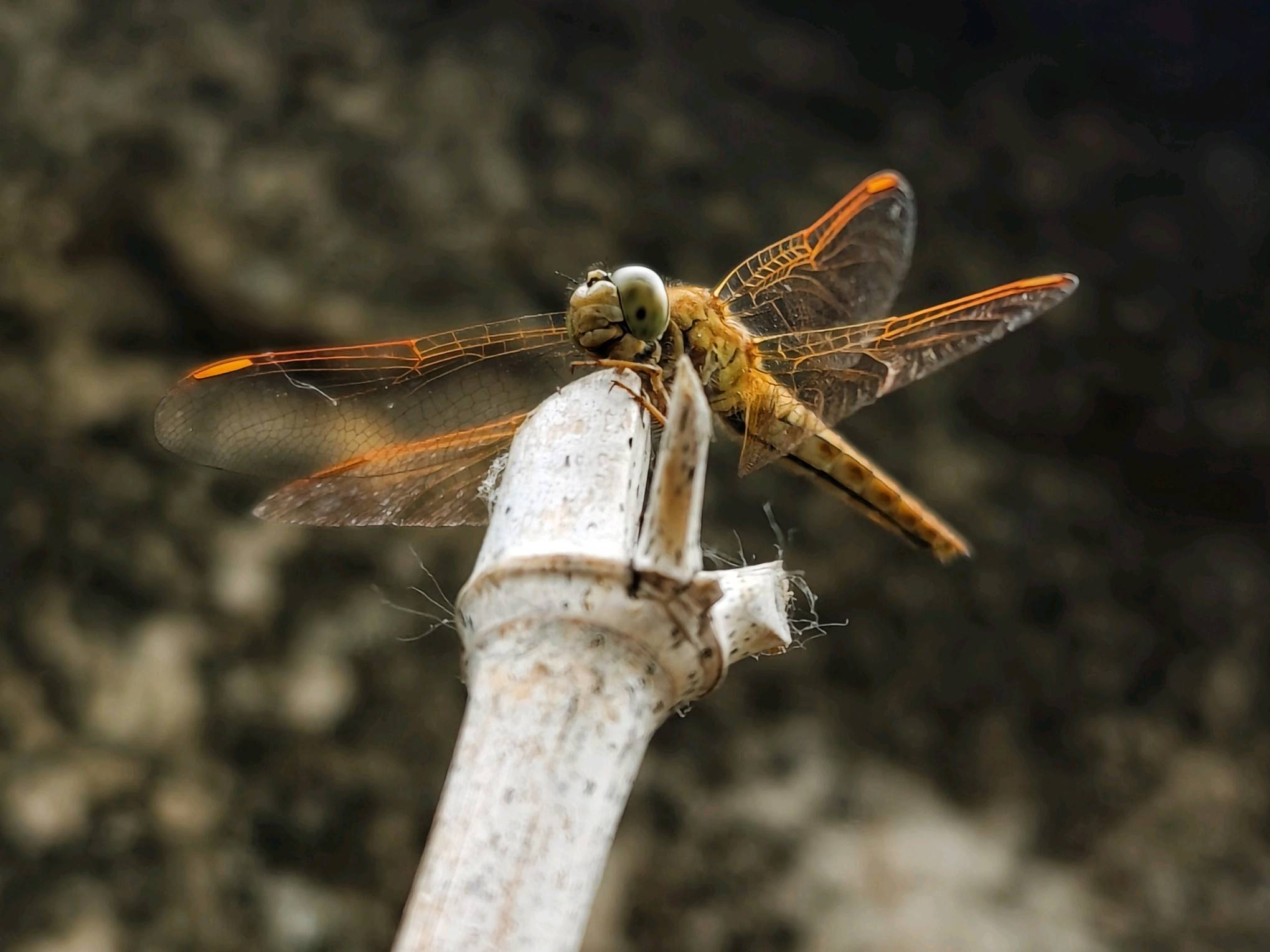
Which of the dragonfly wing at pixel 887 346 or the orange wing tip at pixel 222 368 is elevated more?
the dragonfly wing at pixel 887 346

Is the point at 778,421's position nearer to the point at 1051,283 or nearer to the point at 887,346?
the point at 887,346

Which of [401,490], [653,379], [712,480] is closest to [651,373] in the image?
[653,379]

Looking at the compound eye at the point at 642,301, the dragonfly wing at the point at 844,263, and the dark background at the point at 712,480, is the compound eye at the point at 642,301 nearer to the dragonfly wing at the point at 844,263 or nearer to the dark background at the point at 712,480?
the dragonfly wing at the point at 844,263

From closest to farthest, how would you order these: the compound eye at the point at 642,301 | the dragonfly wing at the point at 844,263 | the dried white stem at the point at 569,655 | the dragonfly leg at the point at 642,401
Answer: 1. the dried white stem at the point at 569,655
2. the dragonfly leg at the point at 642,401
3. the compound eye at the point at 642,301
4. the dragonfly wing at the point at 844,263

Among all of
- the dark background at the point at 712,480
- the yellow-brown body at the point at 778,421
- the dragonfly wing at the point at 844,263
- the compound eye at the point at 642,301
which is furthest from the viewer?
the dark background at the point at 712,480

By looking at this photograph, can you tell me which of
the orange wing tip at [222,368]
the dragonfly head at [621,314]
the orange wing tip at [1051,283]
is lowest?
the orange wing tip at [222,368]

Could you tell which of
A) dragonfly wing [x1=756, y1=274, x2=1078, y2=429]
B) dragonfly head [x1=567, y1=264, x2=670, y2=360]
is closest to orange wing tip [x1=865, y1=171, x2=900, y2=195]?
dragonfly wing [x1=756, y1=274, x2=1078, y2=429]

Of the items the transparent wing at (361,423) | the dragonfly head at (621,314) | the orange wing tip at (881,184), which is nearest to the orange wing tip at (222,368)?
the transparent wing at (361,423)
